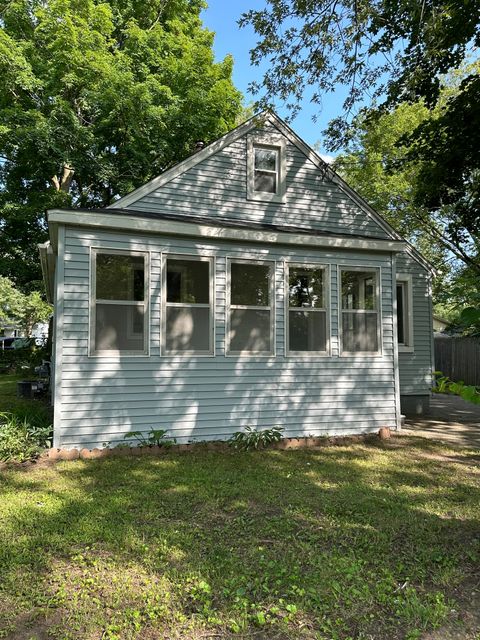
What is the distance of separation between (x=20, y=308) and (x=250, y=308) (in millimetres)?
29066

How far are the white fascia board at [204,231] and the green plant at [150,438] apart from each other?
3.00 meters

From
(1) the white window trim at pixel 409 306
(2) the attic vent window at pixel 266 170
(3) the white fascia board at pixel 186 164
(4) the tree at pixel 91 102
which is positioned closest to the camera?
(3) the white fascia board at pixel 186 164

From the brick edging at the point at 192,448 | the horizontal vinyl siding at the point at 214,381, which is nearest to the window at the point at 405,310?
the horizontal vinyl siding at the point at 214,381

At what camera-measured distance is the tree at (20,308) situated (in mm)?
28206

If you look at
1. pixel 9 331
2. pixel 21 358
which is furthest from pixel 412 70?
pixel 9 331

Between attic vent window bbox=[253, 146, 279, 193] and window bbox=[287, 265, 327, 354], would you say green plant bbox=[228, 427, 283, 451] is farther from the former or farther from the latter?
attic vent window bbox=[253, 146, 279, 193]

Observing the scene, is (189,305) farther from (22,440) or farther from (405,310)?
(405,310)

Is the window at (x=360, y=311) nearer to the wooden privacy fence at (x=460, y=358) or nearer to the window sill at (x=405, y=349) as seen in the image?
the window sill at (x=405, y=349)

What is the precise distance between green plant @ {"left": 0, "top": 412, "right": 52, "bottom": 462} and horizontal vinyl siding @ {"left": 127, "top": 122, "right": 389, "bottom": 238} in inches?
152

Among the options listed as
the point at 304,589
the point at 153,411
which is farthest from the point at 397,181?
the point at 304,589

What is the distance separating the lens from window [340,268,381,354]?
27.1 ft

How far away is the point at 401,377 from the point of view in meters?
10.8

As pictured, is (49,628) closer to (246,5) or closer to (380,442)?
(380,442)

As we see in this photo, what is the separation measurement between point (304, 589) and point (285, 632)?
1.39ft
